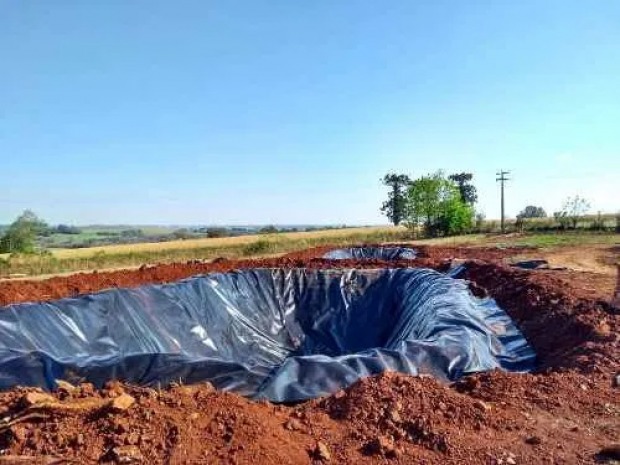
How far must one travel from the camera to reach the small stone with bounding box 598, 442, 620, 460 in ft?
12.6

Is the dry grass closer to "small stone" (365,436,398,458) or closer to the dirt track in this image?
the dirt track

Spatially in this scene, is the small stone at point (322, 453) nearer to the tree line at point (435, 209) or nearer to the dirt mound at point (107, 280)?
the dirt mound at point (107, 280)

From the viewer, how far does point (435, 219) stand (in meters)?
45.1

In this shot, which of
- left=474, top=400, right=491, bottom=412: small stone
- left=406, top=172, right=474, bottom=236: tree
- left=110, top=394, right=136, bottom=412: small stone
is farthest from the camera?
left=406, top=172, right=474, bottom=236: tree

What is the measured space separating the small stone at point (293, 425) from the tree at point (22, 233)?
44.4 meters

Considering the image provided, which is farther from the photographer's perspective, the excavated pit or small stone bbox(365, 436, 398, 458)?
the excavated pit

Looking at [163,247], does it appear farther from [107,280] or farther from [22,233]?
[107,280]

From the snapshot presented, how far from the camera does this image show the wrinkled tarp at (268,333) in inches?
230

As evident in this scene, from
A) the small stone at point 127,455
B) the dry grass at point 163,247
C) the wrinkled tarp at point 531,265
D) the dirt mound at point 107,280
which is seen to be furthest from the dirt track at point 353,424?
the dry grass at point 163,247

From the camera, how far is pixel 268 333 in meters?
11.4

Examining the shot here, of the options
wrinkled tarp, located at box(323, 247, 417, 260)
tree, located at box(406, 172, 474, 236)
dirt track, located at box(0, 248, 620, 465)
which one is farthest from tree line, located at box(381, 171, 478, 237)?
dirt track, located at box(0, 248, 620, 465)

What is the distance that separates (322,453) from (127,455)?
1233mm

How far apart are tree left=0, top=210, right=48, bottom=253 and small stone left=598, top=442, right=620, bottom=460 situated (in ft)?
150

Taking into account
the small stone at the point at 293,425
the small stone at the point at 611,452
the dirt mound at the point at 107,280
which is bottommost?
the small stone at the point at 611,452
